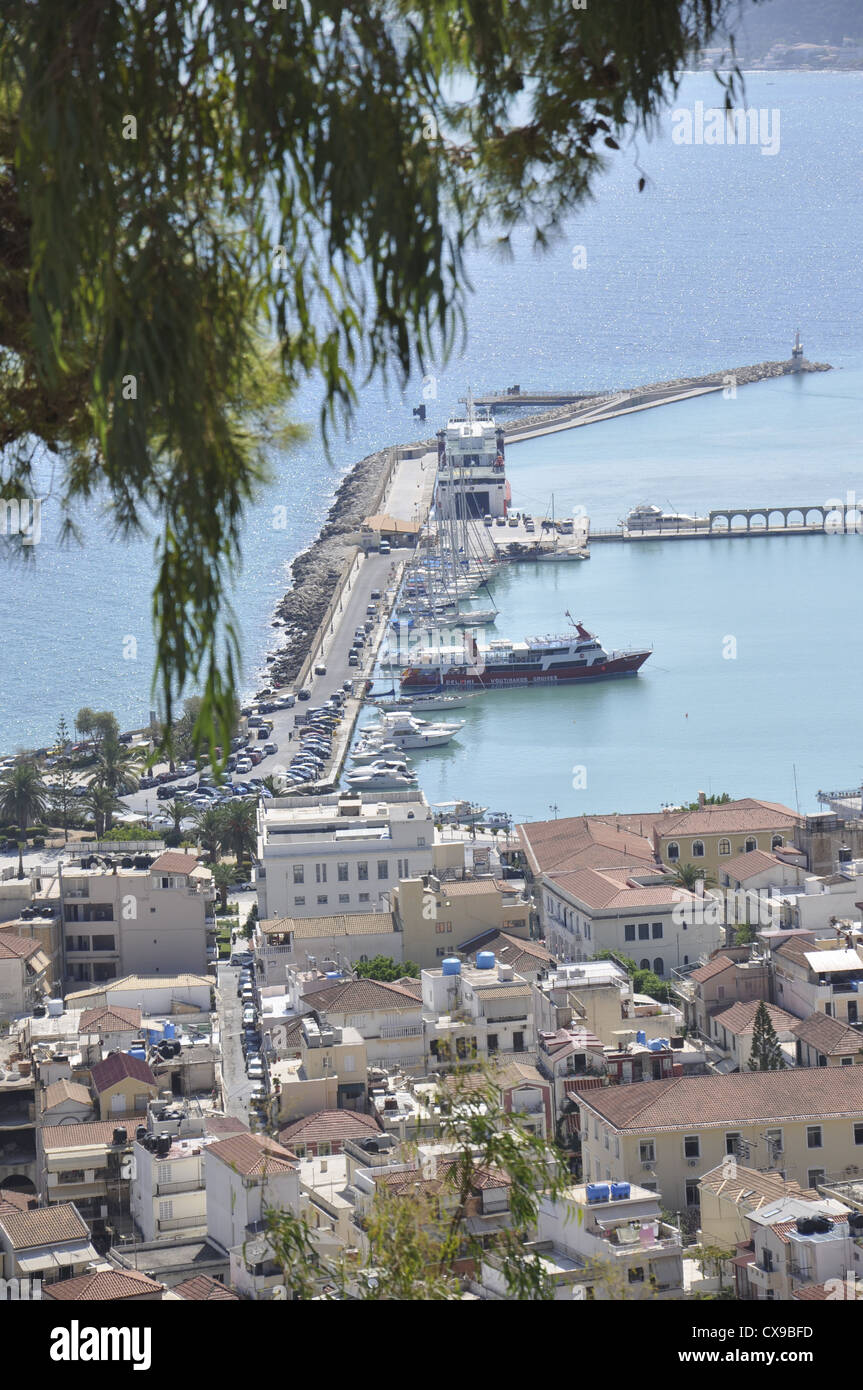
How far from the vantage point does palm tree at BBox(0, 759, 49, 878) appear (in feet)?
69.1

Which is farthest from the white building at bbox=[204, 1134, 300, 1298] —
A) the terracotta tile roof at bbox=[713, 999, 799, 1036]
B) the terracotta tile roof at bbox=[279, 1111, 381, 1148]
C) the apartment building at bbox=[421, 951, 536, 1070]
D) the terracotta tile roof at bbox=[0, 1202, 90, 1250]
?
the terracotta tile roof at bbox=[713, 999, 799, 1036]

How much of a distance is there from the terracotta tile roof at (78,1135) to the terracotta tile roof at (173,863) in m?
5.11

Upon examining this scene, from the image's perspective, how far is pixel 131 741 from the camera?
2594 cm

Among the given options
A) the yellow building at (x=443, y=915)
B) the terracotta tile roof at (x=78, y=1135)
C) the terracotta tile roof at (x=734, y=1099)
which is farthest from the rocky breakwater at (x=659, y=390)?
the terracotta tile roof at (x=78, y=1135)

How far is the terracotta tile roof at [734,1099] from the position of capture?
36.1 feet

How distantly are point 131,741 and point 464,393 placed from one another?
40.6 m

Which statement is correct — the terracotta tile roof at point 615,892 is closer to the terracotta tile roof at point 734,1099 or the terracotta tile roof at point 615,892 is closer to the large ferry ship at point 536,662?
the terracotta tile roof at point 734,1099

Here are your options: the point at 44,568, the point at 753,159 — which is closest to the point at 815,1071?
the point at 44,568

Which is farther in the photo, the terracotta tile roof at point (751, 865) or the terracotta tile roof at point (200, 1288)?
the terracotta tile roof at point (751, 865)

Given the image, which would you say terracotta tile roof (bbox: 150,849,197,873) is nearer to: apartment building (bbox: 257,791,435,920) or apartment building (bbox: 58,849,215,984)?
apartment building (bbox: 58,849,215,984)

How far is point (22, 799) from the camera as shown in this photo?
21.1 m

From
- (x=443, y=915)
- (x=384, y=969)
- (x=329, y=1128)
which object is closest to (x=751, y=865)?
(x=443, y=915)

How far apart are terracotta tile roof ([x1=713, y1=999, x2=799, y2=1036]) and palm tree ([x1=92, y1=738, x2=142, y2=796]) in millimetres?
10527

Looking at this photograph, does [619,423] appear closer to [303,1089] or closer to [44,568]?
[44,568]
